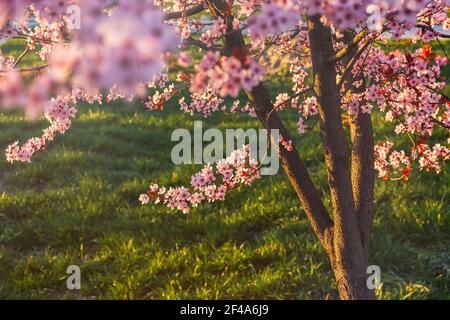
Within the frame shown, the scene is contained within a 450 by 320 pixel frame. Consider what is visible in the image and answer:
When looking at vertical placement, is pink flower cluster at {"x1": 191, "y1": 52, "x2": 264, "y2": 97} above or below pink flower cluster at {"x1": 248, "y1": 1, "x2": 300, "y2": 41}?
below

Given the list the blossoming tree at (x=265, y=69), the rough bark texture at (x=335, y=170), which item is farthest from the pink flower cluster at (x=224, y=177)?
the rough bark texture at (x=335, y=170)

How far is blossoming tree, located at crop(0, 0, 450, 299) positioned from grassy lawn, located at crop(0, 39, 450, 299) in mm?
1027

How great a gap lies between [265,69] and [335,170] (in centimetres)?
133

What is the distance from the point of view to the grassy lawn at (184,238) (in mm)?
4652

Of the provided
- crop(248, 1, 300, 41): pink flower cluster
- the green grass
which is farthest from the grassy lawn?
crop(248, 1, 300, 41): pink flower cluster

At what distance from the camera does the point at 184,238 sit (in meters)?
5.42

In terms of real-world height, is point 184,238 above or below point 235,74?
above

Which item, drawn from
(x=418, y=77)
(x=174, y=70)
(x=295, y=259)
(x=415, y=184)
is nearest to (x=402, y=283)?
(x=295, y=259)

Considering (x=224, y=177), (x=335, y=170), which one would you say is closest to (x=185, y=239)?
(x=224, y=177)

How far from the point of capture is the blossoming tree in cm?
145

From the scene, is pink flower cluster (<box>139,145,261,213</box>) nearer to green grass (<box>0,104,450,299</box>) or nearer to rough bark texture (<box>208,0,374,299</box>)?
rough bark texture (<box>208,0,374,299</box>)

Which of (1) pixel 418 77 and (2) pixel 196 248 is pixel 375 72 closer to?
(1) pixel 418 77

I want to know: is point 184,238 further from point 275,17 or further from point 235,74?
point 275,17

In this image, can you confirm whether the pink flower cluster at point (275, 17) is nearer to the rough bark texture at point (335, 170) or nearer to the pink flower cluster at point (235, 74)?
the pink flower cluster at point (235, 74)
